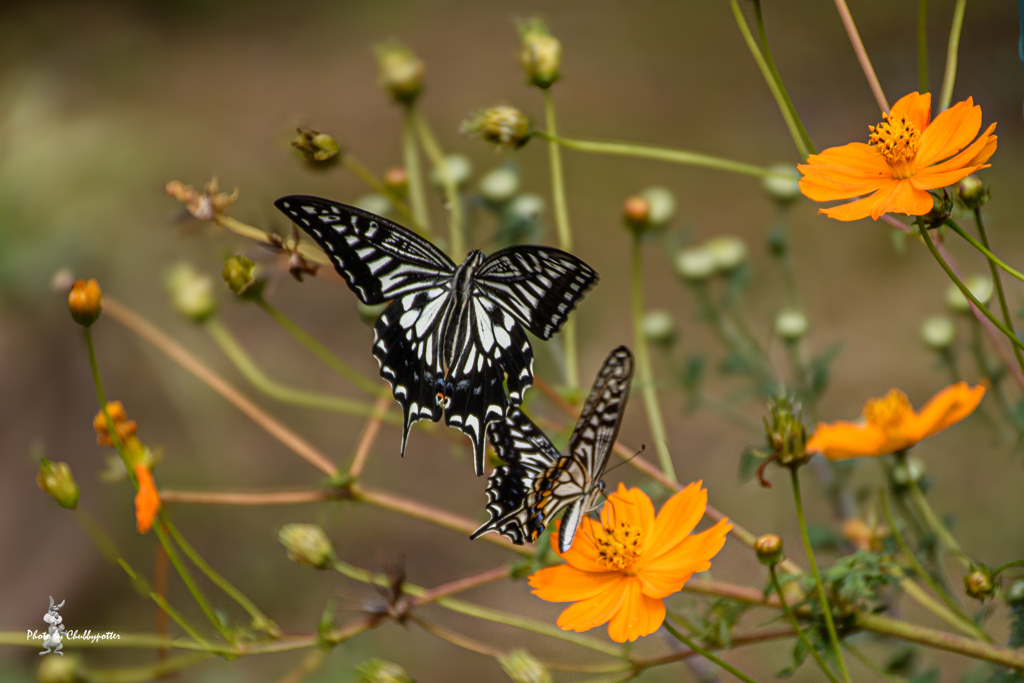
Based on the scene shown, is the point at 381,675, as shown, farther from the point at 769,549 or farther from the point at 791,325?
the point at 791,325

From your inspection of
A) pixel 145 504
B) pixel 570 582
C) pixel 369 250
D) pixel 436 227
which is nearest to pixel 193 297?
pixel 369 250

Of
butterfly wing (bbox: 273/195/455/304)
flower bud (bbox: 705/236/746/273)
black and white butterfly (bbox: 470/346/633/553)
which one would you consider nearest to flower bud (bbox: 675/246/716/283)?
flower bud (bbox: 705/236/746/273)

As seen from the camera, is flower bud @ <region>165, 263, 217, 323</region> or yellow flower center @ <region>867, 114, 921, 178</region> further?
flower bud @ <region>165, 263, 217, 323</region>

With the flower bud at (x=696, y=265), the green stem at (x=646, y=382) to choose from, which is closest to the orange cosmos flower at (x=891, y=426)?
the green stem at (x=646, y=382)

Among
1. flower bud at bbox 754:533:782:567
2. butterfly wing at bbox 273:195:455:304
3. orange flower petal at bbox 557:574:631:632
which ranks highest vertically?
butterfly wing at bbox 273:195:455:304

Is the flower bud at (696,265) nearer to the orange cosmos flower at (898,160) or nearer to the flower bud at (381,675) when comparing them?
the orange cosmos flower at (898,160)

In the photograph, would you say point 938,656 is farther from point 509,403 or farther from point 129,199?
point 129,199

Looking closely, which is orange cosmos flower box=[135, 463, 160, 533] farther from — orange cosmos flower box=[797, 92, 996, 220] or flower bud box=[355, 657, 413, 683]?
orange cosmos flower box=[797, 92, 996, 220]
